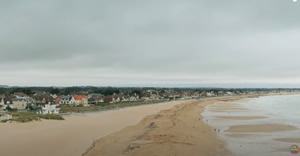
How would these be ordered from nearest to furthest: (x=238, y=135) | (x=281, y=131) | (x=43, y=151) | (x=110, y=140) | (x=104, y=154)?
(x=104, y=154) → (x=43, y=151) → (x=110, y=140) → (x=238, y=135) → (x=281, y=131)

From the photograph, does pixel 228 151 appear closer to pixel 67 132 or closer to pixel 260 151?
pixel 260 151

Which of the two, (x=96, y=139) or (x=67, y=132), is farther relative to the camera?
(x=67, y=132)

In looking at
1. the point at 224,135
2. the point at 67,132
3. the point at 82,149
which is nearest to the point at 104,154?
the point at 82,149

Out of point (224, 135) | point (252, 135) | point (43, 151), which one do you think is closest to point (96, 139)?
point (43, 151)

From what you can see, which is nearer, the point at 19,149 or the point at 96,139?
the point at 19,149

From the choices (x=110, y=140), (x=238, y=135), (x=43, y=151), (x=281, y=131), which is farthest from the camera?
(x=281, y=131)

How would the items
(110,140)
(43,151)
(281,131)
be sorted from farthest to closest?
(281,131), (110,140), (43,151)

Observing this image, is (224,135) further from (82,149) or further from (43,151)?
(43,151)

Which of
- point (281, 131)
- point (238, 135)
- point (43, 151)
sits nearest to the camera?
point (43, 151)
